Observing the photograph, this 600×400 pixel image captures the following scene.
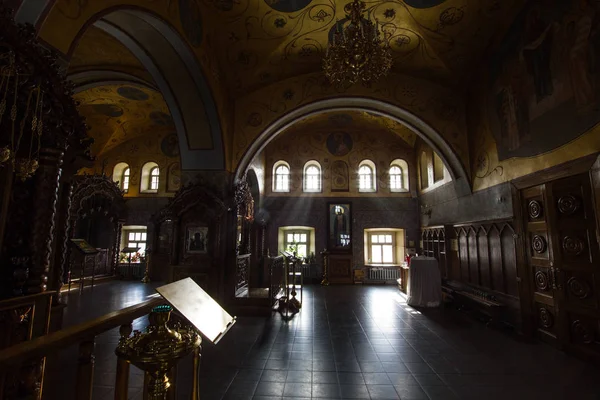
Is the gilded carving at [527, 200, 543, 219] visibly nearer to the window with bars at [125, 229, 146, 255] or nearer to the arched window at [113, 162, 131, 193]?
the window with bars at [125, 229, 146, 255]

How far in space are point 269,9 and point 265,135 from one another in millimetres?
2886

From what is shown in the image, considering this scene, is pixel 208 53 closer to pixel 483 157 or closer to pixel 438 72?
pixel 438 72

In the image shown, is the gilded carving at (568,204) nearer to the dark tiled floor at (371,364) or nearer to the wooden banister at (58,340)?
the dark tiled floor at (371,364)

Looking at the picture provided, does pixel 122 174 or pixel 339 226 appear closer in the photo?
pixel 339 226

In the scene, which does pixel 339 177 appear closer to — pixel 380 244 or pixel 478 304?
pixel 380 244

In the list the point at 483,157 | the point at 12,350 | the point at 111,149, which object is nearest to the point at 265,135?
the point at 483,157

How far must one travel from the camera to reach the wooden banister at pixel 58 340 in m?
1.02

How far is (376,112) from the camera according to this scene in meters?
8.06

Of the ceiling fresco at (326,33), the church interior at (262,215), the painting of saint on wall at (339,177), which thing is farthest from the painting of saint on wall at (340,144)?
the ceiling fresco at (326,33)

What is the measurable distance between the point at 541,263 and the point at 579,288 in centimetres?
72

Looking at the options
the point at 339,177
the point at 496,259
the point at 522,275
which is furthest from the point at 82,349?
the point at 339,177

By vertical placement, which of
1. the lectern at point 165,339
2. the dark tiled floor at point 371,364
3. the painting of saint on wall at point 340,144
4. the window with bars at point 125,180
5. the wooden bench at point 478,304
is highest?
the painting of saint on wall at point 340,144

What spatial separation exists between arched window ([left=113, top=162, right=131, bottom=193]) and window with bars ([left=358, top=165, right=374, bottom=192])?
32.5 ft

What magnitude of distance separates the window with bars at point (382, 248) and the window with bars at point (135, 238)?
31.9 ft
